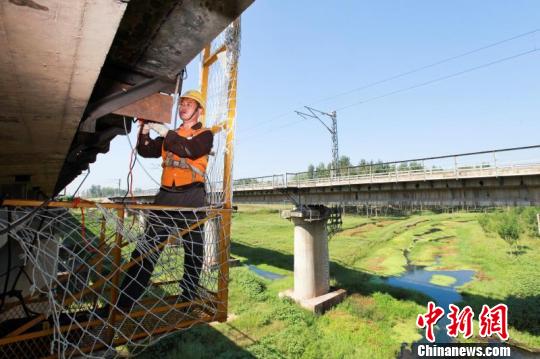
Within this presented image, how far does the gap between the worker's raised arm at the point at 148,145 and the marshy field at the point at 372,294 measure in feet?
32.1

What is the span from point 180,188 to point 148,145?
84cm

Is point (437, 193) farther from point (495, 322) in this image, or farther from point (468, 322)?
point (495, 322)

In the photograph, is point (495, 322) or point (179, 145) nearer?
point (179, 145)

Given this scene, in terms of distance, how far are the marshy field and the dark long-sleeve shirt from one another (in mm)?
9886

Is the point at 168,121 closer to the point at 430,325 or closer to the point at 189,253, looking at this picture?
the point at 189,253

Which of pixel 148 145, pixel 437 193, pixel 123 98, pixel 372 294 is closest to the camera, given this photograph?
pixel 123 98

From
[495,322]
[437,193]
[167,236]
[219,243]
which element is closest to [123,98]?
[167,236]

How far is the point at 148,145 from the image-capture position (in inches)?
176

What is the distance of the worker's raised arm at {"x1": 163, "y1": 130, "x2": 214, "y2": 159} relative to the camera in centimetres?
400

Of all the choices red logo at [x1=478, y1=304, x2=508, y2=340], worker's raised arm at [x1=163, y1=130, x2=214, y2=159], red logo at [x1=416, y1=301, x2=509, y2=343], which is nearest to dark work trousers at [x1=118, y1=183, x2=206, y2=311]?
worker's raised arm at [x1=163, y1=130, x2=214, y2=159]

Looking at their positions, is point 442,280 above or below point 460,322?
below

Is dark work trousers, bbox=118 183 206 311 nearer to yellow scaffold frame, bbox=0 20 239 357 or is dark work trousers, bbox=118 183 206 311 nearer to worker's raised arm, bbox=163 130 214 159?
yellow scaffold frame, bbox=0 20 239 357

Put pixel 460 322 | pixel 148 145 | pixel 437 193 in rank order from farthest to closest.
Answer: pixel 437 193
pixel 460 322
pixel 148 145

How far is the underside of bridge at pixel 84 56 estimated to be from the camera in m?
1.63
